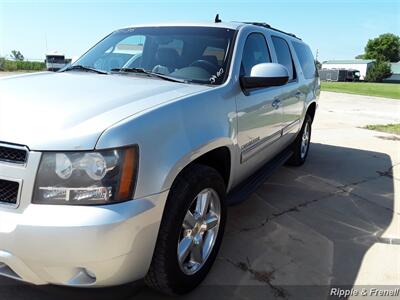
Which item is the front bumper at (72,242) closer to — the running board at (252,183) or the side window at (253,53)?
the running board at (252,183)

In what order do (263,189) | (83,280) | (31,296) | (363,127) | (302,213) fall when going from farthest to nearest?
1. (363,127)
2. (263,189)
3. (302,213)
4. (31,296)
5. (83,280)

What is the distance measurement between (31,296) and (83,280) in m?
0.76

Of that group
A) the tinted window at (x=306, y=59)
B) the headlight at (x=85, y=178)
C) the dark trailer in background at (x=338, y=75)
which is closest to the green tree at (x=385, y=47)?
the dark trailer in background at (x=338, y=75)

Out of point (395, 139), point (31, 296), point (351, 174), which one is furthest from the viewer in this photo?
point (395, 139)

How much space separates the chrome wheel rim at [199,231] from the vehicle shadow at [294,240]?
203 mm

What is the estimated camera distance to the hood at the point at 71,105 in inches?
77.3

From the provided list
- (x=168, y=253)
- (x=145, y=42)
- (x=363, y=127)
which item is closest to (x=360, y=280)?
(x=168, y=253)

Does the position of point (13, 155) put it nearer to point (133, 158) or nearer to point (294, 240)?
point (133, 158)

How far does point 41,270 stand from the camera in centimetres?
199

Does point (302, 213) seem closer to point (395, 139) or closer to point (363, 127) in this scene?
point (395, 139)

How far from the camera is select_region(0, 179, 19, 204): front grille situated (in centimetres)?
197

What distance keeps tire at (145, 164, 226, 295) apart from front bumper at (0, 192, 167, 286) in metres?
0.26

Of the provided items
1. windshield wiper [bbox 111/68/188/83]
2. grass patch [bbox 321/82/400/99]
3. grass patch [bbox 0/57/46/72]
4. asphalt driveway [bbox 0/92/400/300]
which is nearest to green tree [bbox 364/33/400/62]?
grass patch [bbox 321/82/400/99]

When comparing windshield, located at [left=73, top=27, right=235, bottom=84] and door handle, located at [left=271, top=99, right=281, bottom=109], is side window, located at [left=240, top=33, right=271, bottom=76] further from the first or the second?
door handle, located at [left=271, top=99, right=281, bottom=109]
